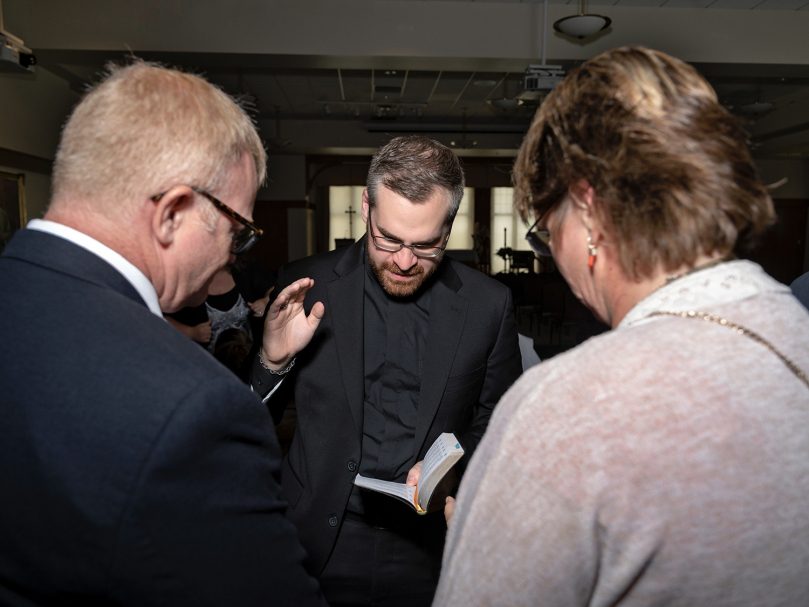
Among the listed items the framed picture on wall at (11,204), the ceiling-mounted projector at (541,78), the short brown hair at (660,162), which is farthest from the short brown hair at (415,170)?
the framed picture on wall at (11,204)

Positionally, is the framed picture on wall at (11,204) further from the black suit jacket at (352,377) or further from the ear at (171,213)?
the ear at (171,213)

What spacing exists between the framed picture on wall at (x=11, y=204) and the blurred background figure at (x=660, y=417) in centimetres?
740

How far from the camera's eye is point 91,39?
20.8 ft

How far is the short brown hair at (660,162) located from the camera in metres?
0.73

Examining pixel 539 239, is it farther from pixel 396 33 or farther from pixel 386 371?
pixel 396 33

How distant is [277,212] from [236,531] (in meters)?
14.2

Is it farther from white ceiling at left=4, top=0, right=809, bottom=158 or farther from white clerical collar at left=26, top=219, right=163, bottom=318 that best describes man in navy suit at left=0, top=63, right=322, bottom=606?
white ceiling at left=4, top=0, right=809, bottom=158

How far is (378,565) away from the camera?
179cm

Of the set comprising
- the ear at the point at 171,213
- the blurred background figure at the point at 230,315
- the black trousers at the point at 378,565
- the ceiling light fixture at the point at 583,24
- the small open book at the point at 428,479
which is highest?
the ceiling light fixture at the point at 583,24

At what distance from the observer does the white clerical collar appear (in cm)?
88

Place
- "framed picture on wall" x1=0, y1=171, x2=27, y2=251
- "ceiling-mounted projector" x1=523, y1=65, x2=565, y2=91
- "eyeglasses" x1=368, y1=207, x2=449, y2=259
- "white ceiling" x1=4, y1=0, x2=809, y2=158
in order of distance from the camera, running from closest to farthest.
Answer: "eyeglasses" x1=368, y1=207, x2=449, y2=259 < "ceiling-mounted projector" x1=523, y1=65, x2=565, y2=91 < "white ceiling" x1=4, y1=0, x2=809, y2=158 < "framed picture on wall" x1=0, y1=171, x2=27, y2=251

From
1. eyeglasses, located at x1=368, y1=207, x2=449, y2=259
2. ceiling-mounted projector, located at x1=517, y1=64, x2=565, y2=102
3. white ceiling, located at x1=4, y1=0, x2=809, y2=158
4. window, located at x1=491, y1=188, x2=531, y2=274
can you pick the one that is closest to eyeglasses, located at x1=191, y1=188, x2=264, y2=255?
eyeglasses, located at x1=368, y1=207, x2=449, y2=259

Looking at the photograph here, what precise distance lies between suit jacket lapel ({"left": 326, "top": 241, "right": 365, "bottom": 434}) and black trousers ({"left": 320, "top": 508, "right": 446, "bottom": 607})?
0.34m

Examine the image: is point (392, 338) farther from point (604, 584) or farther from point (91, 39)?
point (91, 39)
